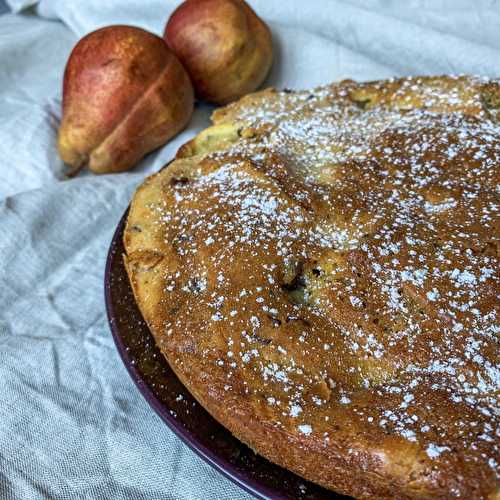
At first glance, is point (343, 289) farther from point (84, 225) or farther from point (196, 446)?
point (84, 225)

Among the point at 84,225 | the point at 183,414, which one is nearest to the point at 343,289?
the point at 183,414

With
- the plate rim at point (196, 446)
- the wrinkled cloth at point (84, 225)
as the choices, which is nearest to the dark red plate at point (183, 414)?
the plate rim at point (196, 446)

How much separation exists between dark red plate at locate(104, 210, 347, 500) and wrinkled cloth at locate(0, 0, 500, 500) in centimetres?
17

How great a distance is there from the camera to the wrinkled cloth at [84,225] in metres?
1.06

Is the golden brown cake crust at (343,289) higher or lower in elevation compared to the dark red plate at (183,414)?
higher

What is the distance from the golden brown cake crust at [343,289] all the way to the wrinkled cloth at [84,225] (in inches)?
9.7

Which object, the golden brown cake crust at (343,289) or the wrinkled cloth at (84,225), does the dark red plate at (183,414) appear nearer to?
the golden brown cake crust at (343,289)

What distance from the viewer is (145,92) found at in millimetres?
1701

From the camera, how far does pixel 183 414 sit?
0.94 m

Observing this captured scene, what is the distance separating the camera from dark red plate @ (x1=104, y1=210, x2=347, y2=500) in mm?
843

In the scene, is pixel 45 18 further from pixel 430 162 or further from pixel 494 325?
pixel 494 325

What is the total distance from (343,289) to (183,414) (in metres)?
0.33

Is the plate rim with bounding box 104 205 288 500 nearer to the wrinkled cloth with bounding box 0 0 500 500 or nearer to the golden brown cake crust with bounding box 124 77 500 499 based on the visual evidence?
the golden brown cake crust with bounding box 124 77 500 499

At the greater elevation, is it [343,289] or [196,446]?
[343,289]
